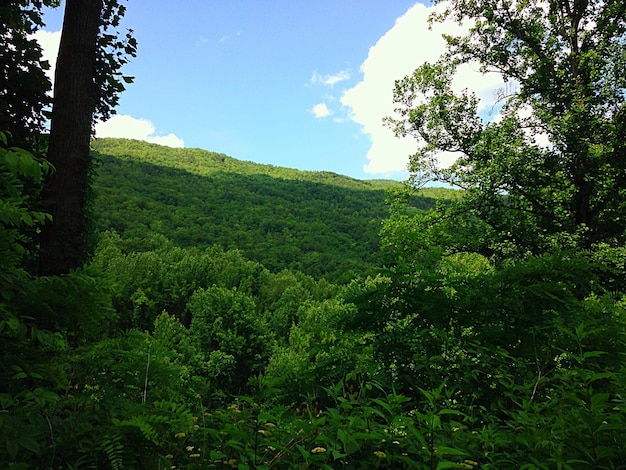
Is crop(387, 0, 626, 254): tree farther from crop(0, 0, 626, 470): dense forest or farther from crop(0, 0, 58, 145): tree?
crop(0, 0, 58, 145): tree

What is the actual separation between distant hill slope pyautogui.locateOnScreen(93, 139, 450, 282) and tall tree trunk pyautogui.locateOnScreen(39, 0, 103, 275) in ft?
210

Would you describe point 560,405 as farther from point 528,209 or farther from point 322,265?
point 322,265

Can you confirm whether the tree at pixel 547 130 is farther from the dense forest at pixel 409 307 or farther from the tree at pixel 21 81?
the tree at pixel 21 81

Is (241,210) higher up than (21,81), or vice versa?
(21,81)

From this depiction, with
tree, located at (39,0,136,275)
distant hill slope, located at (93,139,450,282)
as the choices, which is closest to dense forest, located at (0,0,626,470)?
tree, located at (39,0,136,275)

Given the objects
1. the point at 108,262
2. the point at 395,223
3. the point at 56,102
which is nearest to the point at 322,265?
the point at 108,262

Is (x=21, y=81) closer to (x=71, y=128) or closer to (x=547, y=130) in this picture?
(x=71, y=128)

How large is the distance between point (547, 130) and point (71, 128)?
10.7m

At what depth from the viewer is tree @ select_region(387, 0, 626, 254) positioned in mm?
9406

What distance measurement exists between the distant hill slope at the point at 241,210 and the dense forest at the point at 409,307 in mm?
57195

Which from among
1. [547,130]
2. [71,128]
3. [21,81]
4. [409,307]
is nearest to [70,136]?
[71,128]

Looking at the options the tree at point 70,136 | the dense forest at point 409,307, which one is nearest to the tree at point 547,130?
the dense forest at point 409,307

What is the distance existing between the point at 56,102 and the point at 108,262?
5731 cm

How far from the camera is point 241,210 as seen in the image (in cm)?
11162
